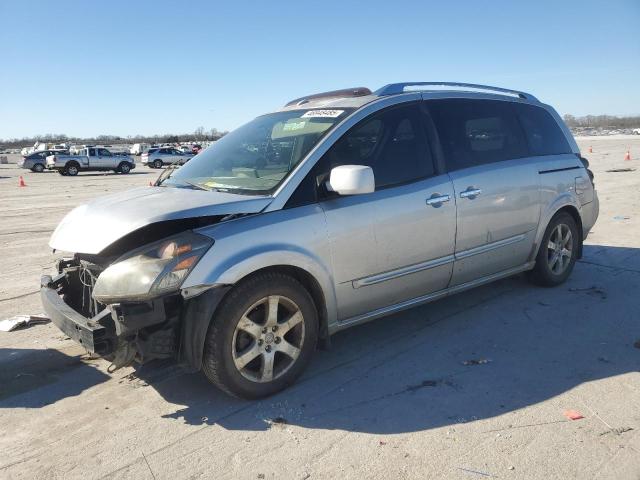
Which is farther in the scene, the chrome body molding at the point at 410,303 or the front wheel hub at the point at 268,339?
the chrome body molding at the point at 410,303

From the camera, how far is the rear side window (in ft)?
17.1

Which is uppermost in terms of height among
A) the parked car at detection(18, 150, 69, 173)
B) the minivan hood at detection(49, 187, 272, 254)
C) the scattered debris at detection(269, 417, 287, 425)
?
the parked car at detection(18, 150, 69, 173)

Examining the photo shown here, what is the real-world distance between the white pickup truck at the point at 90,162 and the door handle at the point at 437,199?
112 feet

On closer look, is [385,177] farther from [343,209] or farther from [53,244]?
[53,244]

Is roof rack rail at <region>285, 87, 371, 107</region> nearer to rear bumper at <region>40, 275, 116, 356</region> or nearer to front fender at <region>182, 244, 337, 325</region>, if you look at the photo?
front fender at <region>182, 244, 337, 325</region>

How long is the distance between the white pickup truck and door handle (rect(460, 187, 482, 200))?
34211mm

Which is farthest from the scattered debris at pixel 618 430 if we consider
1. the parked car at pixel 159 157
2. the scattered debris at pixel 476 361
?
the parked car at pixel 159 157

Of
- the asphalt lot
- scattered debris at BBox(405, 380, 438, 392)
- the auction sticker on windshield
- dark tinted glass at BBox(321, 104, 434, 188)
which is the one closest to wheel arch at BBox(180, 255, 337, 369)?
the asphalt lot

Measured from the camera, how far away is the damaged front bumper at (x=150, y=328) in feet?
9.63

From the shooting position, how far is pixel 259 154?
399 cm

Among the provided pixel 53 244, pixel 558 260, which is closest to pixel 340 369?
pixel 53 244

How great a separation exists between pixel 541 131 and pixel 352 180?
2993 millimetres

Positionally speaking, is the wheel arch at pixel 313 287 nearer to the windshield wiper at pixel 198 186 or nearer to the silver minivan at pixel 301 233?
the silver minivan at pixel 301 233

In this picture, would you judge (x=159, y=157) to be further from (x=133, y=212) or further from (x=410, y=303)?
(x=133, y=212)
